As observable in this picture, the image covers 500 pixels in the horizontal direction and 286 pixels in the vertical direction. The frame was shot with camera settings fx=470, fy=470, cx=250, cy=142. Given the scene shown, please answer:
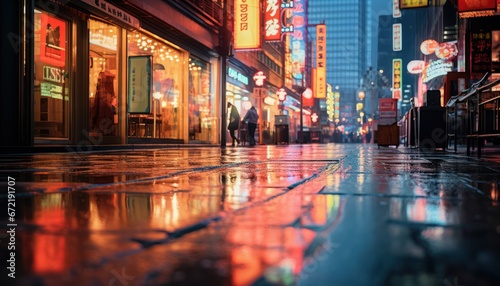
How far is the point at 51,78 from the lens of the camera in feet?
35.3

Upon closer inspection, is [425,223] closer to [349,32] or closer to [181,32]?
[181,32]

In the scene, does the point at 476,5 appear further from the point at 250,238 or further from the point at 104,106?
the point at 250,238

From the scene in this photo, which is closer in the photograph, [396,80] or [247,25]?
[247,25]

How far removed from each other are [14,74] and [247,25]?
14.1 meters

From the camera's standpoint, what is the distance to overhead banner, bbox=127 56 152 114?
14.0 meters

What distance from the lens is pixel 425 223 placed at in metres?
1.56

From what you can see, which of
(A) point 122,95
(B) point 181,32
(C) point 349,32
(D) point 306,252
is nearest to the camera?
(D) point 306,252

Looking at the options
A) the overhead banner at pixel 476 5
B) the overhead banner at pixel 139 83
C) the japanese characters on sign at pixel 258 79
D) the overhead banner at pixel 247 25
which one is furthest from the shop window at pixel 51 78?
the japanese characters on sign at pixel 258 79

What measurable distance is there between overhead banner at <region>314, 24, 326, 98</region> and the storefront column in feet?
169

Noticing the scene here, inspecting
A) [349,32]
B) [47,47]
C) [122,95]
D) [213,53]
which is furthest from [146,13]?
[349,32]

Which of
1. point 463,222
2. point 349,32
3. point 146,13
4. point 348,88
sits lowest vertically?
point 463,222

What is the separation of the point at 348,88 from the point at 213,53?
155748 mm

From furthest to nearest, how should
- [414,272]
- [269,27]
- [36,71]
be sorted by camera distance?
[269,27] → [36,71] → [414,272]

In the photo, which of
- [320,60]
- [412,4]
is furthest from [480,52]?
[320,60]
